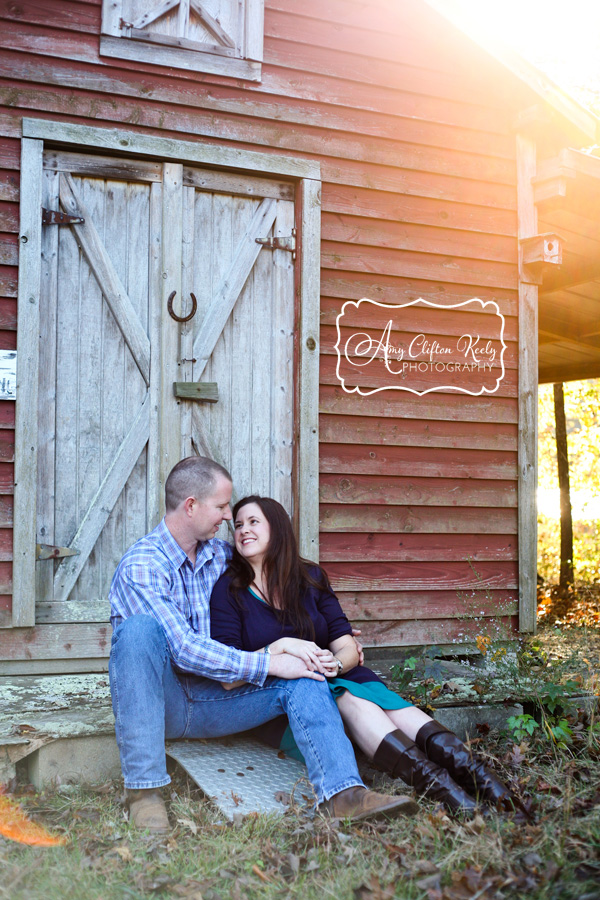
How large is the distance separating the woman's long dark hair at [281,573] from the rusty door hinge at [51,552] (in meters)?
1.16

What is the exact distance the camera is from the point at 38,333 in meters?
4.09

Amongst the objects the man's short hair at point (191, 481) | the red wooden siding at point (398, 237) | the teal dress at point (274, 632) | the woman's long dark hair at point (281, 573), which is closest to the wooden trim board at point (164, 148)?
the red wooden siding at point (398, 237)

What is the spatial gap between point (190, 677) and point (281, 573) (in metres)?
0.56

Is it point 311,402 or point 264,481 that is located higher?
point 311,402

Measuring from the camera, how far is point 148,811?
2.82m

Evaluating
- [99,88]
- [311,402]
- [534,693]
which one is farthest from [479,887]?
[99,88]

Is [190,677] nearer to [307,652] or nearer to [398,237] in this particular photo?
[307,652]

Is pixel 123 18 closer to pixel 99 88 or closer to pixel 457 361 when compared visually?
pixel 99 88

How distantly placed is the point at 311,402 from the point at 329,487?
0.50 m

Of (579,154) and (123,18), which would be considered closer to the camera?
(123,18)

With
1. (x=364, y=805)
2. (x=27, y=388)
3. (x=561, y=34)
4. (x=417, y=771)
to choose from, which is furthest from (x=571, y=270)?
(x=561, y=34)

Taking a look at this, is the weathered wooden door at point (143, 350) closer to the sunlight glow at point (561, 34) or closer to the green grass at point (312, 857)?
the green grass at point (312, 857)

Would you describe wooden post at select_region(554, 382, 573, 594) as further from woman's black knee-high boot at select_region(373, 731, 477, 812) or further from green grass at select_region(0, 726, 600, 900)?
green grass at select_region(0, 726, 600, 900)

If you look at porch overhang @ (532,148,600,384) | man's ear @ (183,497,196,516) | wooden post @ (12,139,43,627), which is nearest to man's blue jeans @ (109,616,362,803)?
man's ear @ (183,497,196,516)
